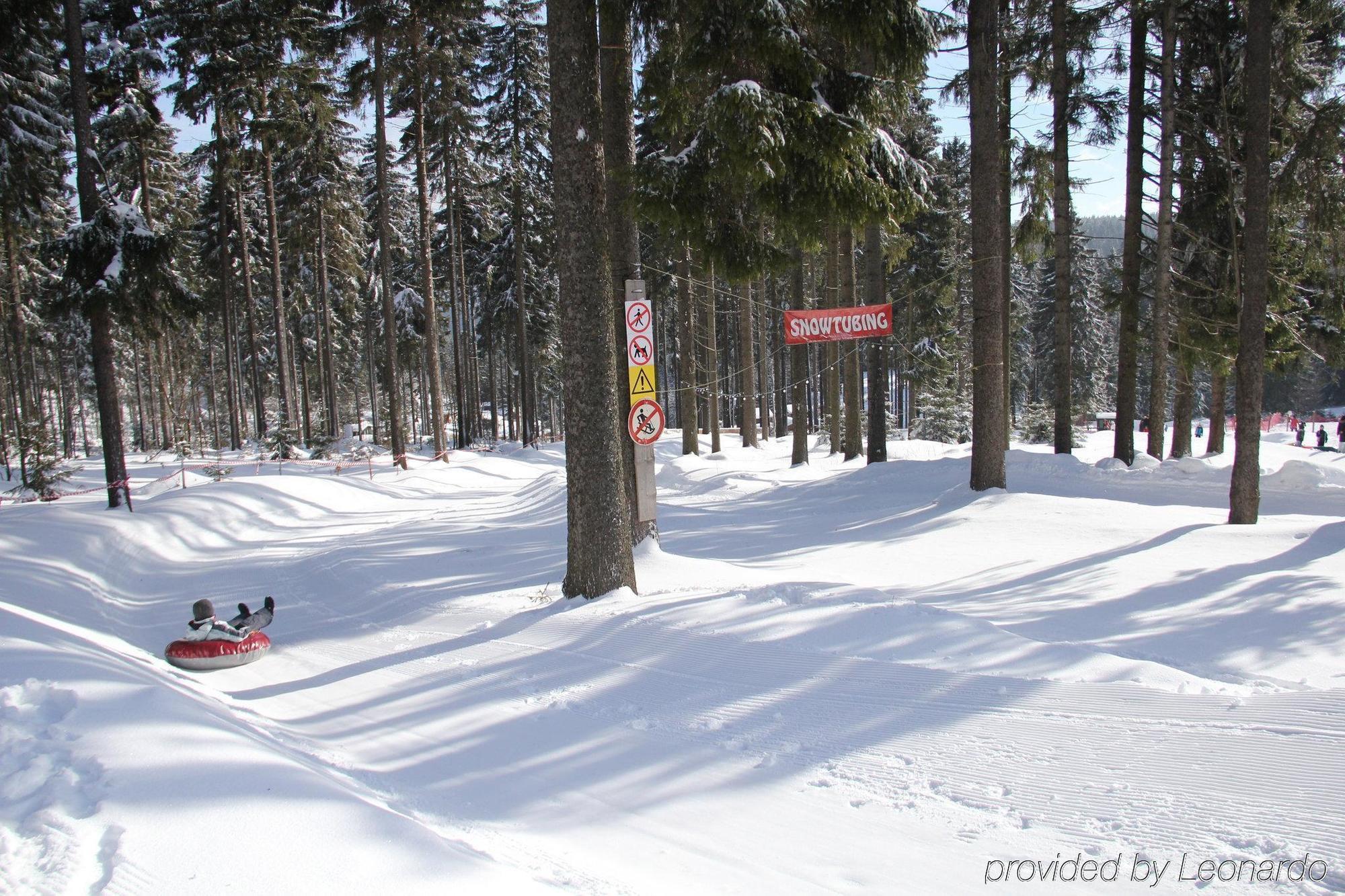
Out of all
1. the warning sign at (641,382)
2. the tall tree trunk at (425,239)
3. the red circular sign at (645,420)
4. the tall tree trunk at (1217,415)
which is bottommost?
the tall tree trunk at (1217,415)

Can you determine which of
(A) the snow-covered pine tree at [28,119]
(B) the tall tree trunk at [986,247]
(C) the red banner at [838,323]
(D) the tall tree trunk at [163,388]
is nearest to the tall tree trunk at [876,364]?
(C) the red banner at [838,323]

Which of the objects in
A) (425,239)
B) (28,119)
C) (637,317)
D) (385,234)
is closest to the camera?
(637,317)

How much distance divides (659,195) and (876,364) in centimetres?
1225

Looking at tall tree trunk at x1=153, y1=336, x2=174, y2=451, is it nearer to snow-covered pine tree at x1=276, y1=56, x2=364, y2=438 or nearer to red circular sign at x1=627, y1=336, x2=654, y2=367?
snow-covered pine tree at x1=276, y1=56, x2=364, y2=438

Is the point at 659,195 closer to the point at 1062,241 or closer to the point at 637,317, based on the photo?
the point at 637,317

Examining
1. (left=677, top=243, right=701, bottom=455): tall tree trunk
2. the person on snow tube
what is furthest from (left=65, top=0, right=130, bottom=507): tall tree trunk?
(left=677, top=243, right=701, bottom=455): tall tree trunk

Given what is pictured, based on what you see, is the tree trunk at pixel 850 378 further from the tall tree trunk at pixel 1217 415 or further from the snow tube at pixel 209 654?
the snow tube at pixel 209 654

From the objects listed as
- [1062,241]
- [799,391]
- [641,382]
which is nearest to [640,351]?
[641,382]

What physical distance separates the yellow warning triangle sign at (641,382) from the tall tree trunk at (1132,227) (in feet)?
41.0

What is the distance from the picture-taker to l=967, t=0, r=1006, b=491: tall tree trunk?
1190cm

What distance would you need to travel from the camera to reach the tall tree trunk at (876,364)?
18.1m

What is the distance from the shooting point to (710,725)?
16.2ft

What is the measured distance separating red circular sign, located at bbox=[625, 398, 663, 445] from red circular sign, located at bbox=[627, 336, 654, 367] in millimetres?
397

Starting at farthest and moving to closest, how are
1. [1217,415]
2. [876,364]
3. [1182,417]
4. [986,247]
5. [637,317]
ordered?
1. [1217,415]
2. [876,364]
3. [1182,417]
4. [986,247]
5. [637,317]
